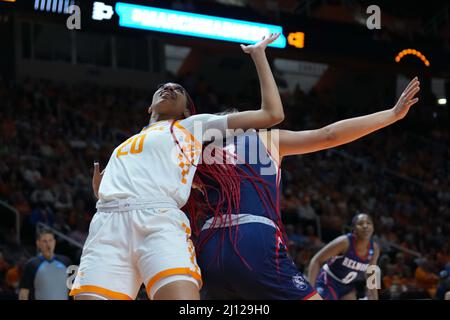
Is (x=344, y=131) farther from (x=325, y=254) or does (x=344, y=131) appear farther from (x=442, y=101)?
(x=442, y=101)

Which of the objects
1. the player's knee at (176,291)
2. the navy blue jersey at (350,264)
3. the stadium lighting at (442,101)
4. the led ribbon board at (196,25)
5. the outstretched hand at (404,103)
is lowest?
the player's knee at (176,291)

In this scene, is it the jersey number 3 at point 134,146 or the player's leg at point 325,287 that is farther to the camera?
the player's leg at point 325,287

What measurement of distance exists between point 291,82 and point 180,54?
3.46 metres

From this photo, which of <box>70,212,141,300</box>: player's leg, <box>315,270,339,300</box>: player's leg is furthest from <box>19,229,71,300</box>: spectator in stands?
<box>70,212,141,300</box>: player's leg

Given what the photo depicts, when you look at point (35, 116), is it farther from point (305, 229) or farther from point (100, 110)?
point (305, 229)

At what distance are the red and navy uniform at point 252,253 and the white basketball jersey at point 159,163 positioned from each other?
0.73 feet

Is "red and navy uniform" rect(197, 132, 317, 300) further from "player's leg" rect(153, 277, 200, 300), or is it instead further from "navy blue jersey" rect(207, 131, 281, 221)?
"player's leg" rect(153, 277, 200, 300)

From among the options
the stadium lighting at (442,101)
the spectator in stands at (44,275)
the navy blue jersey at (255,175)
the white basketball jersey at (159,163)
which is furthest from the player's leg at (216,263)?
the stadium lighting at (442,101)

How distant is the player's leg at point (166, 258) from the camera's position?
297 cm

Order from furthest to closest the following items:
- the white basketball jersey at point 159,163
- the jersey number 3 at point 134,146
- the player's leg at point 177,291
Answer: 1. the jersey number 3 at point 134,146
2. the white basketball jersey at point 159,163
3. the player's leg at point 177,291

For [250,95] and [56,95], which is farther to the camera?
[250,95]

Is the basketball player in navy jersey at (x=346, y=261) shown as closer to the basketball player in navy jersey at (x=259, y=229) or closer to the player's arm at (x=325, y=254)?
the player's arm at (x=325, y=254)

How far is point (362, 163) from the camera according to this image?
1694 cm

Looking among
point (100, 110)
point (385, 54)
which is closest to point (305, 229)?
point (385, 54)
